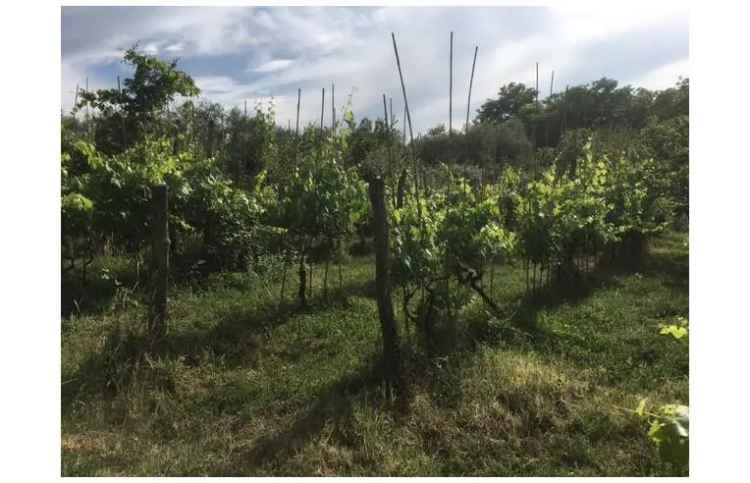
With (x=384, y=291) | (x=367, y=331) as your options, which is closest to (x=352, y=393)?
(x=384, y=291)

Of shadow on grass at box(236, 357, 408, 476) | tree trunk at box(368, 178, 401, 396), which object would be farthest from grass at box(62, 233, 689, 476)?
tree trunk at box(368, 178, 401, 396)

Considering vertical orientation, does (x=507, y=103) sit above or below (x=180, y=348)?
above

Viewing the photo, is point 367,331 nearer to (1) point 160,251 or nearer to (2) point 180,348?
(2) point 180,348

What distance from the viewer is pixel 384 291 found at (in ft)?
12.8

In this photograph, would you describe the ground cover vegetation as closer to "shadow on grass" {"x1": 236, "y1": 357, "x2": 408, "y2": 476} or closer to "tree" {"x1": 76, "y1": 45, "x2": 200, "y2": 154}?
"shadow on grass" {"x1": 236, "y1": 357, "x2": 408, "y2": 476}

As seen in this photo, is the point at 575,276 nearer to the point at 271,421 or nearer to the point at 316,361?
the point at 316,361

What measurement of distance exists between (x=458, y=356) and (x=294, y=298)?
229 cm

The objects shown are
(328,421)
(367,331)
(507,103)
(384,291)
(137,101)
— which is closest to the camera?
(328,421)

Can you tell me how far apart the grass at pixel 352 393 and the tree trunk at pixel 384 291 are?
0.17 metres

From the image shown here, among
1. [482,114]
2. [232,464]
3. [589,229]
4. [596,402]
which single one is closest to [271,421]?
[232,464]

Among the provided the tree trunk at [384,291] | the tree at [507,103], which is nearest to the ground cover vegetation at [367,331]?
the tree trunk at [384,291]

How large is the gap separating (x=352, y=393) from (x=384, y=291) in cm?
78

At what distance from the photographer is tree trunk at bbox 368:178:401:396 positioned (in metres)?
3.87

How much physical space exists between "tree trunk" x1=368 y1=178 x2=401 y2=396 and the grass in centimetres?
17
